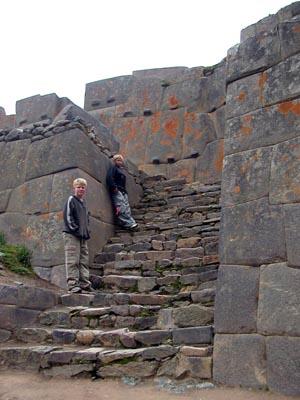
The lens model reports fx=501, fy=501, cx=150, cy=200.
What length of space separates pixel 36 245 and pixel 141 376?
11.6 feet

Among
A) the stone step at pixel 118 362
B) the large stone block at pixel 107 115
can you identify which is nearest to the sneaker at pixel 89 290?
the stone step at pixel 118 362

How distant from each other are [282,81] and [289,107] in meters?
0.28

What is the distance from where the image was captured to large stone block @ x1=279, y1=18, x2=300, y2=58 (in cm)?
442

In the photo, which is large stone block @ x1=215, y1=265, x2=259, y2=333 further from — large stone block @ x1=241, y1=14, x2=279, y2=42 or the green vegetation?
large stone block @ x1=241, y1=14, x2=279, y2=42

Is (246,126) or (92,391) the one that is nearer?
(92,391)

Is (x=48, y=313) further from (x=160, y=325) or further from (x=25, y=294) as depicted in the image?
(x=160, y=325)

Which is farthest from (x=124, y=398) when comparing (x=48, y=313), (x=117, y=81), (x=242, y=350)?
(x=117, y=81)

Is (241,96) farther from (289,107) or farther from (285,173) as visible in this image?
(285,173)

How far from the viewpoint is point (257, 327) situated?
3.96 m

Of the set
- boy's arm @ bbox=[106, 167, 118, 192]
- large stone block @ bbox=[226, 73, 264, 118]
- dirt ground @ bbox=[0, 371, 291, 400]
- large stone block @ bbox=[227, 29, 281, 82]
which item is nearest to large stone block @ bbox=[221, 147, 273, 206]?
large stone block @ bbox=[226, 73, 264, 118]

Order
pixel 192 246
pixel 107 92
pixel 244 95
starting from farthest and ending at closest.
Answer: pixel 107 92
pixel 192 246
pixel 244 95

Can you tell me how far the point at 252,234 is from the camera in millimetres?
4262

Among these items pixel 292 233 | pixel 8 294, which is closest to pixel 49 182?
pixel 8 294

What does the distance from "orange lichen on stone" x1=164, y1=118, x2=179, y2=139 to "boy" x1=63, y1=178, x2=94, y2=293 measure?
5937 millimetres
